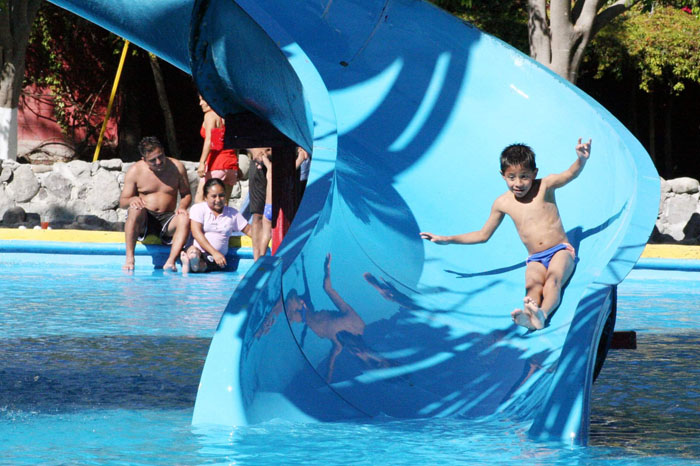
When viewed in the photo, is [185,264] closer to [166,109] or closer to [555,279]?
[555,279]

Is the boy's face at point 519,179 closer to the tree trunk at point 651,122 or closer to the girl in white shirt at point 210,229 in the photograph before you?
the girl in white shirt at point 210,229

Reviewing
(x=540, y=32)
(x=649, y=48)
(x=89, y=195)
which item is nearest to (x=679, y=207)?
(x=649, y=48)

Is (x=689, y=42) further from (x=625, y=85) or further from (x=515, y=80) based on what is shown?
(x=515, y=80)

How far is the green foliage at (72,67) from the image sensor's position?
16062 millimetres

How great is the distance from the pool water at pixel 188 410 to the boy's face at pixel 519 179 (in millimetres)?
943

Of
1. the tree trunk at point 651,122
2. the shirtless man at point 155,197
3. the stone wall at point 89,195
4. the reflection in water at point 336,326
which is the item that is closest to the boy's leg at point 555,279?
the reflection in water at point 336,326

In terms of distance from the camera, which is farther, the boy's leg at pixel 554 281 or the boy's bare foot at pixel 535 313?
the boy's leg at pixel 554 281

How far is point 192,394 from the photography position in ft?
14.1

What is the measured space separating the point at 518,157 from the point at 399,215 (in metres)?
0.62

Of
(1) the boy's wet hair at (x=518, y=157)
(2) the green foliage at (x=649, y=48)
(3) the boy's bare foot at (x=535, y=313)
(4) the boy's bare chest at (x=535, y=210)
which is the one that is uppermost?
(2) the green foliage at (x=649, y=48)

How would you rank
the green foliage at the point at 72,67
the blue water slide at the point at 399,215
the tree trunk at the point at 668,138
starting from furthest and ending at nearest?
the green foliage at the point at 72,67 < the tree trunk at the point at 668,138 < the blue water slide at the point at 399,215

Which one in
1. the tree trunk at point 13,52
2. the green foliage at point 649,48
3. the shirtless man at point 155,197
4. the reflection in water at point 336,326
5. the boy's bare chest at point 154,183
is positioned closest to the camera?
the reflection in water at point 336,326

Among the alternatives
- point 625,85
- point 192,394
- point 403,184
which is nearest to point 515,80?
point 403,184

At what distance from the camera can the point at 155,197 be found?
9.69m
